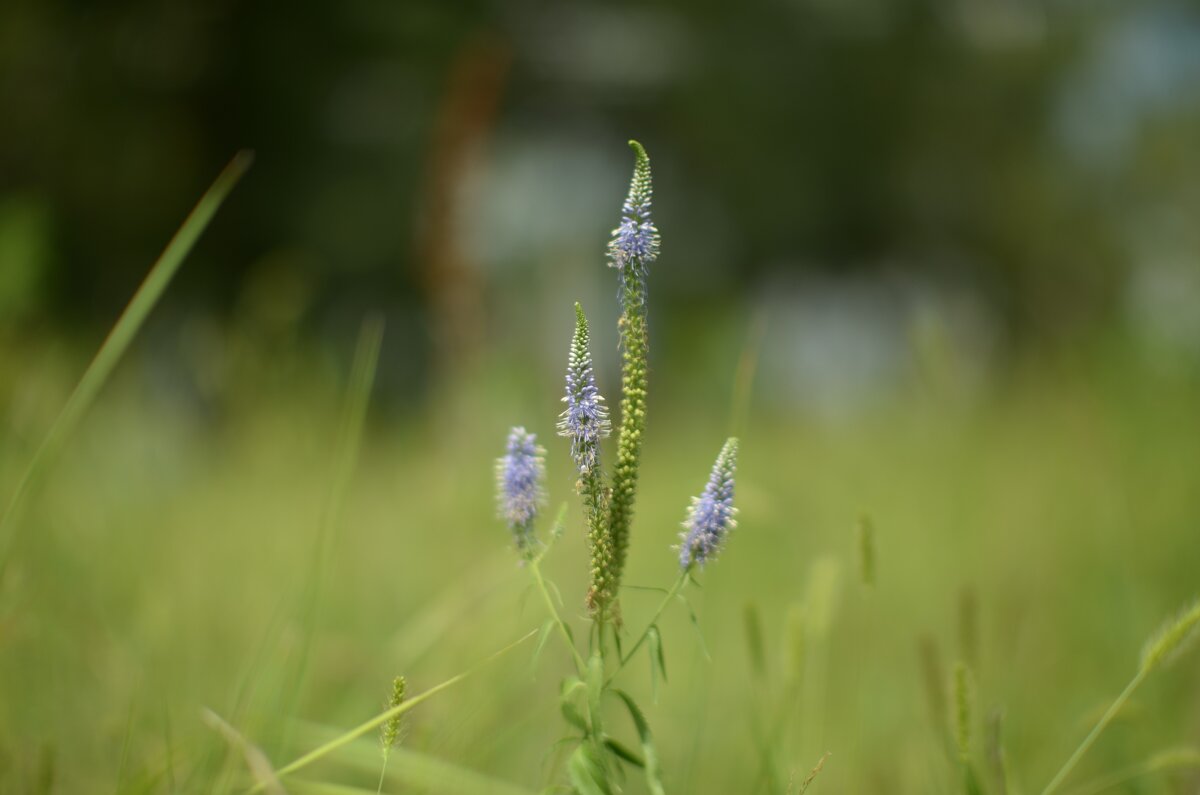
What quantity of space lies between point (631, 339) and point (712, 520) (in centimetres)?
15

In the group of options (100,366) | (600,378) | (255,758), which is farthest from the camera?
(600,378)

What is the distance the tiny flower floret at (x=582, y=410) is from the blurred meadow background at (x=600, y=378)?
7.4 inches

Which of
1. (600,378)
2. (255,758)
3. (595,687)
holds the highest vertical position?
(600,378)

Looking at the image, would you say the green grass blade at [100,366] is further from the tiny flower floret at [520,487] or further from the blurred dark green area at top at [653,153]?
the blurred dark green area at top at [653,153]

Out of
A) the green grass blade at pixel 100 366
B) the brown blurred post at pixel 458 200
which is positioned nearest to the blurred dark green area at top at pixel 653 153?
the brown blurred post at pixel 458 200

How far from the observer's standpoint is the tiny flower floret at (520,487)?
2.44 ft

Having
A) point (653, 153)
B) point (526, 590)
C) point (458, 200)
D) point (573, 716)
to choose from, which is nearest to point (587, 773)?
point (573, 716)

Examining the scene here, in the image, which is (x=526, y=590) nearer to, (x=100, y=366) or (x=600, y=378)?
(x=100, y=366)

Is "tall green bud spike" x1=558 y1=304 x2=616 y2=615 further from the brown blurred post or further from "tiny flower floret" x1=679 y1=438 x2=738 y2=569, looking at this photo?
the brown blurred post

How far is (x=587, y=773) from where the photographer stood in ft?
2.16

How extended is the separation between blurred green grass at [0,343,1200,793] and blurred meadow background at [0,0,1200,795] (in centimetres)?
2

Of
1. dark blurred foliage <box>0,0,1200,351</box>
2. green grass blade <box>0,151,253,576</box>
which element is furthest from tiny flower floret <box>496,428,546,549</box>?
dark blurred foliage <box>0,0,1200,351</box>

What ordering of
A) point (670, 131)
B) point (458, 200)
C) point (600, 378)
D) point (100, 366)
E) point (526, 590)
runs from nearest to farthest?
point (526, 590), point (100, 366), point (600, 378), point (458, 200), point (670, 131)

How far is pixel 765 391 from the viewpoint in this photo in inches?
258
